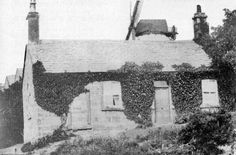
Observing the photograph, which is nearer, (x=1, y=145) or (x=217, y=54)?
(x=217, y=54)

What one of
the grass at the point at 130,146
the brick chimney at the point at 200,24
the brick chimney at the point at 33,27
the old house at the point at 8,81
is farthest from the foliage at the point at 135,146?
the old house at the point at 8,81

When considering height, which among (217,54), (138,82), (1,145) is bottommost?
(1,145)

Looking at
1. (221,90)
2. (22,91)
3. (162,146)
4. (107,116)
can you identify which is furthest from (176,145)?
(22,91)

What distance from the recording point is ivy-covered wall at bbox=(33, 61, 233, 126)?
26609mm

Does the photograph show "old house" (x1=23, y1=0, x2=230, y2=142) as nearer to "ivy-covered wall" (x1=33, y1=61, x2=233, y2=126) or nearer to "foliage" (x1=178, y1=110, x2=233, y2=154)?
"ivy-covered wall" (x1=33, y1=61, x2=233, y2=126)

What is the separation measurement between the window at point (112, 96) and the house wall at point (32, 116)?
3269mm

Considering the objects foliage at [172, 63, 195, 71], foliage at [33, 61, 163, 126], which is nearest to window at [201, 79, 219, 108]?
foliage at [172, 63, 195, 71]

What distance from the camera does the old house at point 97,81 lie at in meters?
26.7

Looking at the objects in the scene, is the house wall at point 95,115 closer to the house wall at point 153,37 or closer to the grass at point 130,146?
the grass at point 130,146

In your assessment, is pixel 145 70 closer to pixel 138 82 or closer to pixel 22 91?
pixel 138 82

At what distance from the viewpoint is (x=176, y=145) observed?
1714 centimetres

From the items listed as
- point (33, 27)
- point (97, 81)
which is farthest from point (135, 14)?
point (97, 81)

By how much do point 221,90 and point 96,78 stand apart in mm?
8608

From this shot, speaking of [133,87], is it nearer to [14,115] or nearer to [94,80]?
[94,80]
